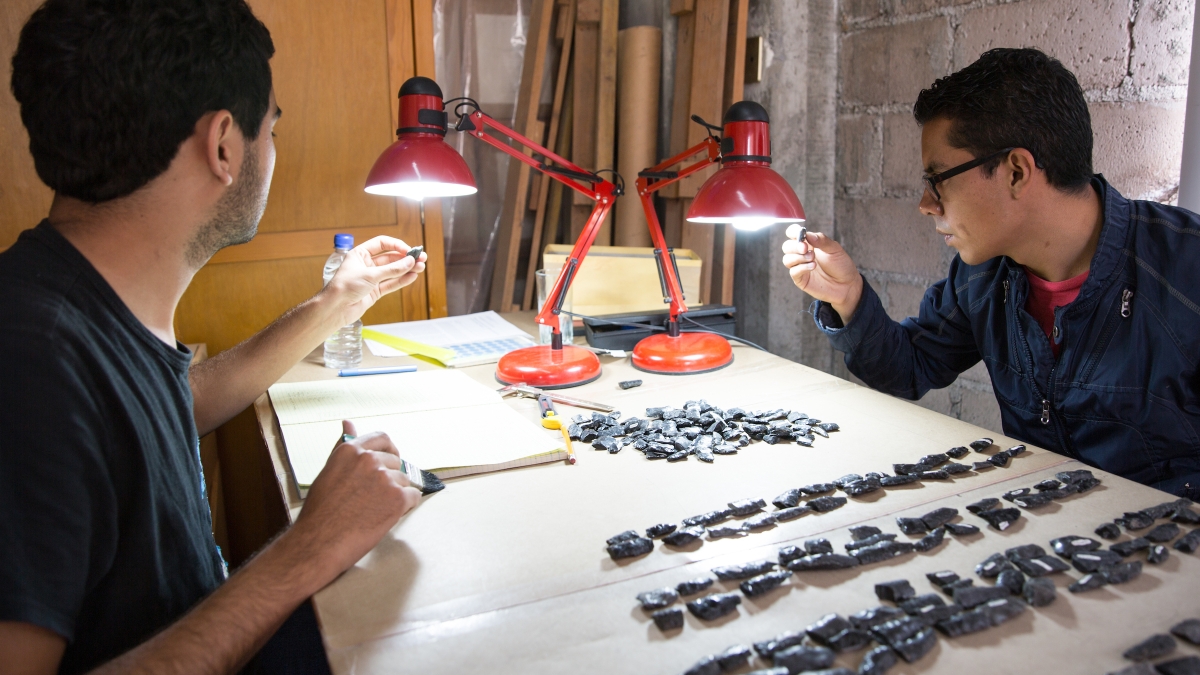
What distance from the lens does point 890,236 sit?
261 centimetres

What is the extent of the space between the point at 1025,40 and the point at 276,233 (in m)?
2.16

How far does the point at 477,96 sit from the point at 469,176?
137 cm

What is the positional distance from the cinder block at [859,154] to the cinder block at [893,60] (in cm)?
8

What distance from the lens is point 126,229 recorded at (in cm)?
101

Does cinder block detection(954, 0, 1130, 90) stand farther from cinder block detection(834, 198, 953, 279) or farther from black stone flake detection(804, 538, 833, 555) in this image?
black stone flake detection(804, 538, 833, 555)

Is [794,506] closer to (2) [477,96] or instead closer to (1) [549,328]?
(1) [549,328]

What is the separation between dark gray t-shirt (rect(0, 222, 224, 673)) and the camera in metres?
0.79

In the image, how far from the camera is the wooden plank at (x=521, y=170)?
295 cm

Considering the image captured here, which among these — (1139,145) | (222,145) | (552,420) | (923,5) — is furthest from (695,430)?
(923,5)

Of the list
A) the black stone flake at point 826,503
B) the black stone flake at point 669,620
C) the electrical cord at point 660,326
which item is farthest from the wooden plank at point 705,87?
the black stone flake at point 669,620

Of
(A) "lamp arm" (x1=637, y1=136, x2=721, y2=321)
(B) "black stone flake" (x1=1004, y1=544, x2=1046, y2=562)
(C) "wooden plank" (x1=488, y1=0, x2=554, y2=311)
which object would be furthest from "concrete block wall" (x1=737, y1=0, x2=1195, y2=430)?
(B) "black stone flake" (x1=1004, y1=544, x2=1046, y2=562)

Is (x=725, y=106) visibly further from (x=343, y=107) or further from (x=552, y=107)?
(x=343, y=107)

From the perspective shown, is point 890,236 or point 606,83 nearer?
point 890,236

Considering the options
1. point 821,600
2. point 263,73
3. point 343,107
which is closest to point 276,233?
point 343,107
